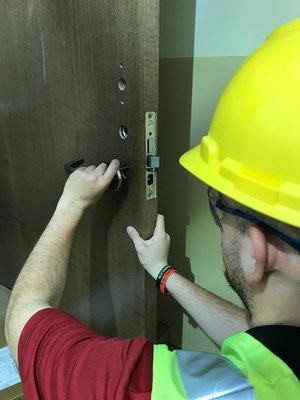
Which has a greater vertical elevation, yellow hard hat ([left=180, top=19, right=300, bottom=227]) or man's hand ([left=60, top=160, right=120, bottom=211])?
yellow hard hat ([left=180, top=19, right=300, bottom=227])

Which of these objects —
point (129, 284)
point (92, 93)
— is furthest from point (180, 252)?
point (92, 93)

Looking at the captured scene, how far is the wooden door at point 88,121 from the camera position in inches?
30.9

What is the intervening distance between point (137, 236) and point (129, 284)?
16 centimetres

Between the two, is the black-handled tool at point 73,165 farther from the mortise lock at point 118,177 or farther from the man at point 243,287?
the man at point 243,287

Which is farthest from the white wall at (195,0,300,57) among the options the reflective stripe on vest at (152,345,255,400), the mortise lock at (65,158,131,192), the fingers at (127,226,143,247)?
the reflective stripe on vest at (152,345,255,400)

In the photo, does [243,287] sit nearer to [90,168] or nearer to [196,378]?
[196,378]

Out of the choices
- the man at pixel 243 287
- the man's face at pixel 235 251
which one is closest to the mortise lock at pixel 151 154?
the man at pixel 243 287

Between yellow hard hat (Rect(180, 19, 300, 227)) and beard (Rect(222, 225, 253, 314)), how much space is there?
101 millimetres

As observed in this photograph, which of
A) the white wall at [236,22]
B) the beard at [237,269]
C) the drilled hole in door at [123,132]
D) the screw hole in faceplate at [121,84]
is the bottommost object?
the beard at [237,269]

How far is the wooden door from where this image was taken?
78 cm

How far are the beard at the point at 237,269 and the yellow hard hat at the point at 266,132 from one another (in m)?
0.10

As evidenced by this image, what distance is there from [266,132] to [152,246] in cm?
48

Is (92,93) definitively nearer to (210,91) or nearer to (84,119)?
(84,119)

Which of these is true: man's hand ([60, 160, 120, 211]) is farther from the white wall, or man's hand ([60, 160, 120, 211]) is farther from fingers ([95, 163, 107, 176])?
Result: the white wall
